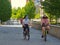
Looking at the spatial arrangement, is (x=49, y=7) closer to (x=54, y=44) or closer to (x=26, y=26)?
(x=26, y=26)

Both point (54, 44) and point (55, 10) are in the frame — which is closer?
point (54, 44)

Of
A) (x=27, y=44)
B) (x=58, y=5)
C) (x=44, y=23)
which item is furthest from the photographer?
(x=58, y=5)

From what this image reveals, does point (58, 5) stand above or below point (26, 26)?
above

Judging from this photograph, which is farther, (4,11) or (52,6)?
(4,11)

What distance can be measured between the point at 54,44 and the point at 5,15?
63.7 metres

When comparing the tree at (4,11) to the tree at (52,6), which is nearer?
the tree at (52,6)

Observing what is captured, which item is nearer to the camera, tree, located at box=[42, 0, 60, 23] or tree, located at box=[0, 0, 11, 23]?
tree, located at box=[42, 0, 60, 23]

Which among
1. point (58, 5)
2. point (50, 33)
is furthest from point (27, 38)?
point (58, 5)

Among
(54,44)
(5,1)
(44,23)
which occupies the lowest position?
(54,44)

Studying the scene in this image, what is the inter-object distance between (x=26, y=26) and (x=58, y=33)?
2.87 metres

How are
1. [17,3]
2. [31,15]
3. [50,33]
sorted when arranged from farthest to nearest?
[17,3], [31,15], [50,33]

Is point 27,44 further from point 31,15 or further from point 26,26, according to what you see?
point 31,15

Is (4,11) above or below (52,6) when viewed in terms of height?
above

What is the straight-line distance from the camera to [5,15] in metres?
79.2
